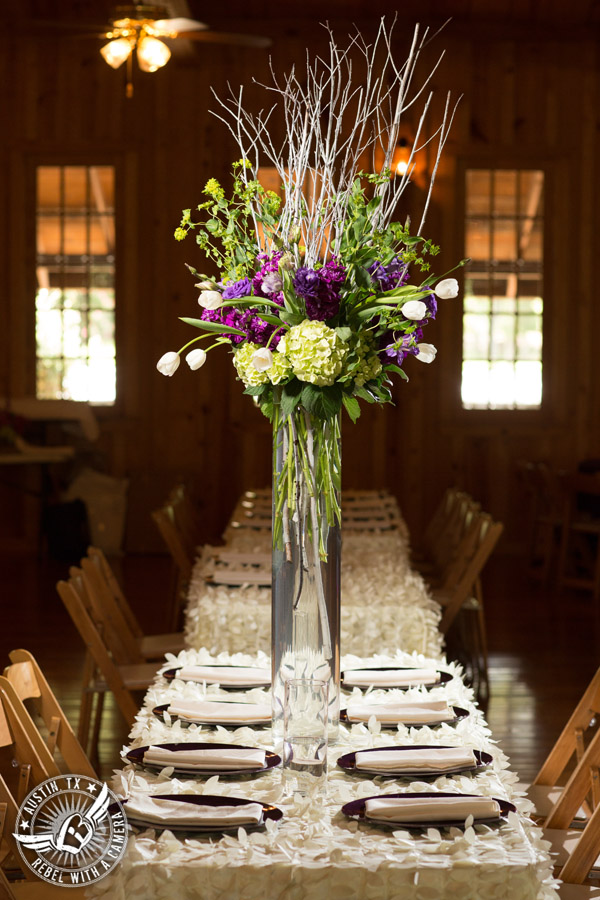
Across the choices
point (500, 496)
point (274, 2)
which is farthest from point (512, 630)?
point (274, 2)

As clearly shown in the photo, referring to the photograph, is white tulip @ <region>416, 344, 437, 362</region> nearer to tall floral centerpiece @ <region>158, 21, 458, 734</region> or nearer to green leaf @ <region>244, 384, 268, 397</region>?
tall floral centerpiece @ <region>158, 21, 458, 734</region>

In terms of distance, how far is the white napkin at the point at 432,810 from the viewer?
6.05 feet

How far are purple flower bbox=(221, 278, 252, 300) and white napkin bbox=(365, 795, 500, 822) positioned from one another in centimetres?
101

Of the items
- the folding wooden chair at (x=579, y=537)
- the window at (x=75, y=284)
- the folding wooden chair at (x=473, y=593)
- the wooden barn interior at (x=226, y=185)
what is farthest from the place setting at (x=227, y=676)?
the window at (x=75, y=284)

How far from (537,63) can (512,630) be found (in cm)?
534

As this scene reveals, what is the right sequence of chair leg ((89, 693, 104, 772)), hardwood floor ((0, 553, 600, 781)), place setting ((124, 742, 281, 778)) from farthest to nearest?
hardwood floor ((0, 553, 600, 781)) → chair leg ((89, 693, 104, 772)) → place setting ((124, 742, 281, 778))

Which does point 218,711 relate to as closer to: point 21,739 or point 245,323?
point 21,739

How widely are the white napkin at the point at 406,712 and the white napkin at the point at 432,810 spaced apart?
46 cm

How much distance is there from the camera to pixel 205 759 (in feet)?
6.84

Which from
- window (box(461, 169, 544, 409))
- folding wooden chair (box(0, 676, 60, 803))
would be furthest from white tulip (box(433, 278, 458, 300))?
window (box(461, 169, 544, 409))

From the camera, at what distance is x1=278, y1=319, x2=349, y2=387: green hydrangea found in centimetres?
215

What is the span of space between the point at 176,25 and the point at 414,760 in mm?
4690

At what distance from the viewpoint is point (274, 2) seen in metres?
9.41

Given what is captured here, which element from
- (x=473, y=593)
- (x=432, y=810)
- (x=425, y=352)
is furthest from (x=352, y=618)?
(x=473, y=593)
